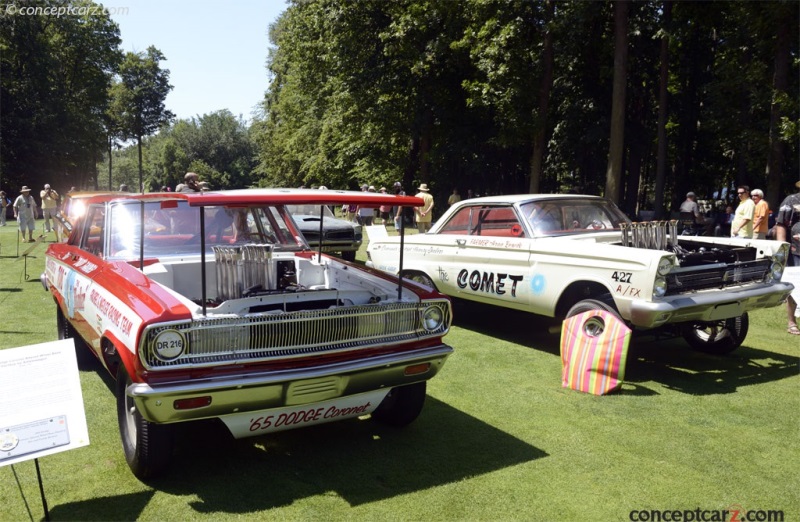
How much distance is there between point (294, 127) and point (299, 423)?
4242 centimetres

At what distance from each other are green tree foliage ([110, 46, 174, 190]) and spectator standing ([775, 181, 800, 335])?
64.2 m

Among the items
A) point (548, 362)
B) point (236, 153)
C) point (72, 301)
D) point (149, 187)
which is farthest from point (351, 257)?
point (149, 187)

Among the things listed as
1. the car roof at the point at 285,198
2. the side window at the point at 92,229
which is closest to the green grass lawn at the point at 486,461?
the side window at the point at 92,229

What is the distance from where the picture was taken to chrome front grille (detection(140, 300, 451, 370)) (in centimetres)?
358

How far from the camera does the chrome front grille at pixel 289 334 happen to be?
358cm

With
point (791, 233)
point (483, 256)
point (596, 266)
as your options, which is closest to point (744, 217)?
point (791, 233)

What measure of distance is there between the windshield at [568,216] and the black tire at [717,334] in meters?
1.41

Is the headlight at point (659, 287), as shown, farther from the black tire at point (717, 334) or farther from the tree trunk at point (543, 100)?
the tree trunk at point (543, 100)

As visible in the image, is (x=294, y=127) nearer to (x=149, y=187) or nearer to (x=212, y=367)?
(x=212, y=367)

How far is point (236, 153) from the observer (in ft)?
285

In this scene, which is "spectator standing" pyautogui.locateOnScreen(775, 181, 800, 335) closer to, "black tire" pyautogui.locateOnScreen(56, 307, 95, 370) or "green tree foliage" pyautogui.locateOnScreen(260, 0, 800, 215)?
"black tire" pyautogui.locateOnScreen(56, 307, 95, 370)

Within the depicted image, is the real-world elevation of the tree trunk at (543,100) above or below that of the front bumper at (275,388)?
above

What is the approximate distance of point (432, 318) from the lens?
14.6 feet

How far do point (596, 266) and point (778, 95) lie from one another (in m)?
14.5
